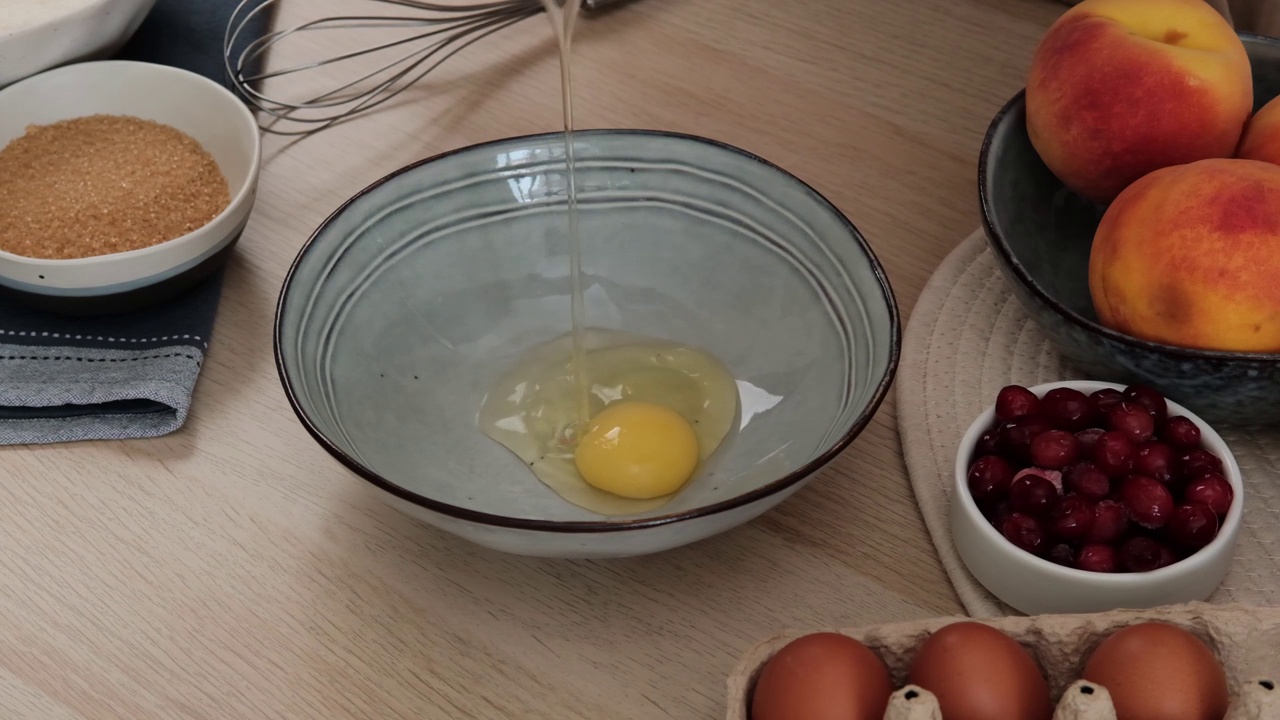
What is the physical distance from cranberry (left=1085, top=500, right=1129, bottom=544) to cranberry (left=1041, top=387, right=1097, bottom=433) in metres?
0.06

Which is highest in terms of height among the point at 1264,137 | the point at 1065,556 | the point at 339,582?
the point at 1264,137

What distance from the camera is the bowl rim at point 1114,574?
58 cm

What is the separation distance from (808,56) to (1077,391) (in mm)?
546

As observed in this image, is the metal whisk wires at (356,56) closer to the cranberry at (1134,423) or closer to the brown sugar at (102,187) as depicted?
the brown sugar at (102,187)

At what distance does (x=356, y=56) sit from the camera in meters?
1.13

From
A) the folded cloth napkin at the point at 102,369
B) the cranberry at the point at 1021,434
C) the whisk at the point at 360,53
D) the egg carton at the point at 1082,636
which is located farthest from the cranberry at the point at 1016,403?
the whisk at the point at 360,53

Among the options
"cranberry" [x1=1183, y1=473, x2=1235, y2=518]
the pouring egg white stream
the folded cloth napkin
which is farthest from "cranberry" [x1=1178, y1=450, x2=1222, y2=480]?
the folded cloth napkin

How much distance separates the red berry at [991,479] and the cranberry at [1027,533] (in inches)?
0.9

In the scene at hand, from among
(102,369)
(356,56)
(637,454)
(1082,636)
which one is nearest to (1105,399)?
(1082,636)

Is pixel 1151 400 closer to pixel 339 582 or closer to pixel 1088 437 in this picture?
pixel 1088 437

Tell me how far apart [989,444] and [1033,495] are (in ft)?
0.17

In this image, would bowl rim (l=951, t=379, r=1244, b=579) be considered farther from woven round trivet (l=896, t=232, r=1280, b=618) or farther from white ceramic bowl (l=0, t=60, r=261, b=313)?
white ceramic bowl (l=0, t=60, r=261, b=313)

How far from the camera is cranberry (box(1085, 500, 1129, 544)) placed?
60cm

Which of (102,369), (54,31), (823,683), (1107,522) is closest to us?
(823,683)
